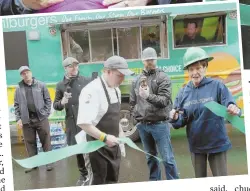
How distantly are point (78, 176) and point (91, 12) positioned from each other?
180 centimetres

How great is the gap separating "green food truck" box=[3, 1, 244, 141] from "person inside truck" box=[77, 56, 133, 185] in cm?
7

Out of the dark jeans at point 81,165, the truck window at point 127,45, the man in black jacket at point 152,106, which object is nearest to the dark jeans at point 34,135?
the dark jeans at point 81,165

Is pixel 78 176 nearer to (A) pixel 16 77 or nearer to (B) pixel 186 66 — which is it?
(A) pixel 16 77

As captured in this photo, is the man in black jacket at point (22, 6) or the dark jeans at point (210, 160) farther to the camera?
the dark jeans at point (210, 160)

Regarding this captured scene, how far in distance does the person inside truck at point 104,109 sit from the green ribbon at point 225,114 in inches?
37.6

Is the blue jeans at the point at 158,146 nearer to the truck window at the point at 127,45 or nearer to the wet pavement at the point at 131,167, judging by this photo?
the wet pavement at the point at 131,167

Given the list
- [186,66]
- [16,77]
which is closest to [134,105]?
[186,66]

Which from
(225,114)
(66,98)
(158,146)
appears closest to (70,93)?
(66,98)

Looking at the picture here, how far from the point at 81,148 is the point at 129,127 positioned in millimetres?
567

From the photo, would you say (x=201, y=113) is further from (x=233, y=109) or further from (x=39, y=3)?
(x=39, y=3)

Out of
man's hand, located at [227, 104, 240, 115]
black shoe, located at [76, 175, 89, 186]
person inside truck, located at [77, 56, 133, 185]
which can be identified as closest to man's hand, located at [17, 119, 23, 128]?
person inside truck, located at [77, 56, 133, 185]

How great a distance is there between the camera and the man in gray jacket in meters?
4.84

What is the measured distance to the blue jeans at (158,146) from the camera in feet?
16.0

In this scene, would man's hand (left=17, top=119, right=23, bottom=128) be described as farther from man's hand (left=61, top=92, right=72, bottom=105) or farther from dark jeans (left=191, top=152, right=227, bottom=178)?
dark jeans (left=191, top=152, right=227, bottom=178)
